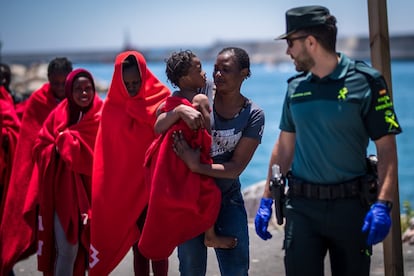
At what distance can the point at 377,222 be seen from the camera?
3965mm

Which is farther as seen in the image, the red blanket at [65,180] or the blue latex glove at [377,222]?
the red blanket at [65,180]

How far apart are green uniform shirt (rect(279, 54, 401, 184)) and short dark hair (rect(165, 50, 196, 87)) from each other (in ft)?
2.34

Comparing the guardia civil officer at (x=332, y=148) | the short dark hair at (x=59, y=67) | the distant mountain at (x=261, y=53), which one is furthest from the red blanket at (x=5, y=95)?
the distant mountain at (x=261, y=53)

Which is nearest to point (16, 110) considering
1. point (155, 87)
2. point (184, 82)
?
point (155, 87)

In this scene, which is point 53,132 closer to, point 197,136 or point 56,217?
point 56,217

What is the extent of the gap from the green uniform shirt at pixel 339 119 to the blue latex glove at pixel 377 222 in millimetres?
242

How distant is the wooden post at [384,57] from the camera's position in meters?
5.15

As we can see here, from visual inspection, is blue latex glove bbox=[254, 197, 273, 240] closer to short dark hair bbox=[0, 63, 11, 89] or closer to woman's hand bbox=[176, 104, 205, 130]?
woman's hand bbox=[176, 104, 205, 130]

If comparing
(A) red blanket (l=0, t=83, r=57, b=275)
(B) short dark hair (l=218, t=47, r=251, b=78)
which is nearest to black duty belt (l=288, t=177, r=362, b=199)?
(B) short dark hair (l=218, t=47, r=251, b=78)

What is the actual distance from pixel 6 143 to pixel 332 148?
361 centimetres

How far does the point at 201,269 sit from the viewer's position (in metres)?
4.82

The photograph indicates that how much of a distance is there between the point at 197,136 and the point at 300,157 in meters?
0.64

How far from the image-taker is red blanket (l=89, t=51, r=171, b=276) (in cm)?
583

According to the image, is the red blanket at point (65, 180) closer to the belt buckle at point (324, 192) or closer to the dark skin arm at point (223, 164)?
the dark skin arm at point (223, 164)
